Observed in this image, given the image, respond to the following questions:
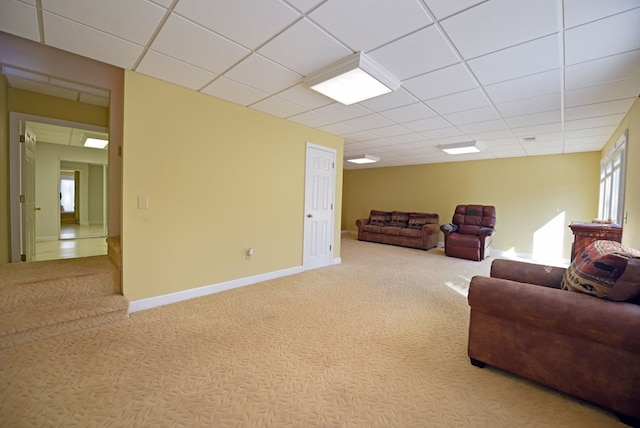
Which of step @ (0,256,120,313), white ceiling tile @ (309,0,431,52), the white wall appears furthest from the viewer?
the white wall

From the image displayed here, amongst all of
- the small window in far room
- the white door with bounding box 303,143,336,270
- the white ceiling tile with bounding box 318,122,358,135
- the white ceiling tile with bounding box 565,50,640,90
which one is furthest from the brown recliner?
the white ceiling tile with bounding box 565,50,640,90

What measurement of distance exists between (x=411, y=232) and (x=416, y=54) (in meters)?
5.35

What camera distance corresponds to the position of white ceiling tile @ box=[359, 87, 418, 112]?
9.77 feet

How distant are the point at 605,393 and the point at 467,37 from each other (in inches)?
94.4

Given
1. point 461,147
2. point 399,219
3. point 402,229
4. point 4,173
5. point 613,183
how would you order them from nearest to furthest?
point 4,173 < point 613,183 < point 461,147 < point 402,229 < point 399,219

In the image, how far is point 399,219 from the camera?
7.73 meters

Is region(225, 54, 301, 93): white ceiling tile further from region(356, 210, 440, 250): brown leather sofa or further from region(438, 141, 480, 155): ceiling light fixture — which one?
region(356, 210, 440, 250): brown leather sofa

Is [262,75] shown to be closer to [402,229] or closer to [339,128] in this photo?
[339,128]

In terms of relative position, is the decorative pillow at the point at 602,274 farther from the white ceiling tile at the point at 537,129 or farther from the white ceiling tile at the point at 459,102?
the white ceiling tile at the point at 537,129

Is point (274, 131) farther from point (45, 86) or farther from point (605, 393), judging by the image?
point (605, 393)

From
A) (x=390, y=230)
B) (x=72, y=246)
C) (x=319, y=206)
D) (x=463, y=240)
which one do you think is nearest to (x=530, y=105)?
(x=319, y=206)

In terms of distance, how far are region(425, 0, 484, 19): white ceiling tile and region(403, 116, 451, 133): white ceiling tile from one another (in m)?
2.15

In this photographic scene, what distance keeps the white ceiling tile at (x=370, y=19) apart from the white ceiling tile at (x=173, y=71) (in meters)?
1.42

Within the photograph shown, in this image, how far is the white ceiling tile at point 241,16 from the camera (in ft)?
5.59
